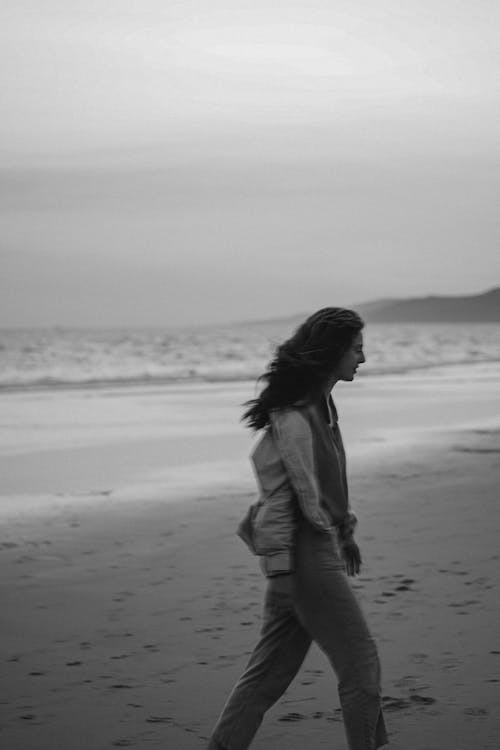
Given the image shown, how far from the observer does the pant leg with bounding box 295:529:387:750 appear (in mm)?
3410

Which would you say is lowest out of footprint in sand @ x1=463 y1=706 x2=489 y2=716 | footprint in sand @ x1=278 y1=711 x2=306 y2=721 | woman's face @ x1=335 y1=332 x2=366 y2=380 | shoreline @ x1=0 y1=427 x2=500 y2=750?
footprint in sand @ x1=463 y1=706 x2=489 y2=716

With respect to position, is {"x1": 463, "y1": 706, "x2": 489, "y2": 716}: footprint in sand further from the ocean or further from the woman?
the ocean

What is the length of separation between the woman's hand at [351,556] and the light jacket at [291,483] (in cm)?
23

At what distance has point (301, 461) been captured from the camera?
334cm

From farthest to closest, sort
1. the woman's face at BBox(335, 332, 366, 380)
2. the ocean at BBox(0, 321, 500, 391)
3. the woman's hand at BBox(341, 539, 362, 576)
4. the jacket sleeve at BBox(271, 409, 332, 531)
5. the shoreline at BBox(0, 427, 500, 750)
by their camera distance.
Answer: the ocean at BBox(0, 321, 500, 391) < the shoreline at BBox(0, 427, 500, 750) < the woman's hand at BBox(341, 539, 362, 576) < the woman's face at BBox(335, 332, 366, 380) < the jacket sleeve at BBox(271, 409, 332, 531)

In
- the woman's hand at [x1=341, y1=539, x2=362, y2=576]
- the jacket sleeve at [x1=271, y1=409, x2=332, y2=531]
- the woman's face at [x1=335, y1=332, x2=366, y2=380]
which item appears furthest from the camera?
the woman's hand at [x1=341, y1=539, x2=362, y2=576]

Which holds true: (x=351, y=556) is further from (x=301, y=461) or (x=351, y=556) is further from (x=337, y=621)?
(x=301, y=461)

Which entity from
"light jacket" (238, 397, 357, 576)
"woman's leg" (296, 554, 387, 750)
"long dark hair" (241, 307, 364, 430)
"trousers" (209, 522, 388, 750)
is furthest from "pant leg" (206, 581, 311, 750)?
"long dark hair" (241, 307, 364, 430)

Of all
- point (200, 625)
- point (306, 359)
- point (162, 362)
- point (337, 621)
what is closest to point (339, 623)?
point (337, 621)

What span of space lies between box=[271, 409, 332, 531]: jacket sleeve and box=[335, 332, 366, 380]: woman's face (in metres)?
0.26

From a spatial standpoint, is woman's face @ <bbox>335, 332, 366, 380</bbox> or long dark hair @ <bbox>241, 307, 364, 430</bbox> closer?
long dark hair @ <bbox>241, 307, 364, 430</bbox>

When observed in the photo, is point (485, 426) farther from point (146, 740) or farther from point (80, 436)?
point (146, 740)

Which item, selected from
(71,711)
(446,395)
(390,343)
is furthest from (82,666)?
(390,343)

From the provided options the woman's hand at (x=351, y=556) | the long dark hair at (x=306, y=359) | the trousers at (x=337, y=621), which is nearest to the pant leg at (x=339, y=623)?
the trousers at (x=337, y=621)
